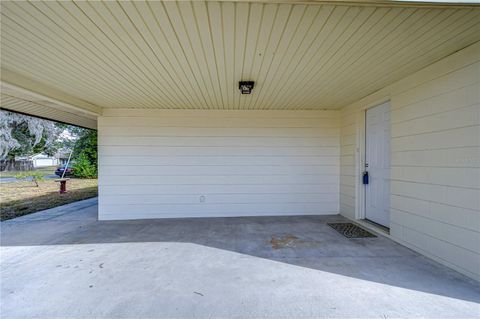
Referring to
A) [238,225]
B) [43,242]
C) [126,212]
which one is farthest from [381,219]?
[43,242]

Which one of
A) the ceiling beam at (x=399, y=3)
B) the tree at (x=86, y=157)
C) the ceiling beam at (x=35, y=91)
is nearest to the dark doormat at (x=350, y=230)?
the ceiling beam at (x=399, y=3)

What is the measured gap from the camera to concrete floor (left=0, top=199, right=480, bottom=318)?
1985 mm

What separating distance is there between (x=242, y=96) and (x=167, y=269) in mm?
3015

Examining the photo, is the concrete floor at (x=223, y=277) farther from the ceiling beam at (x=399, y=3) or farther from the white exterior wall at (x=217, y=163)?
the ceiling beam at (x=399, y=3)

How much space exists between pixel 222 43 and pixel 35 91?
3073mm

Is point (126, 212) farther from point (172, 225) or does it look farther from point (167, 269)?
point (167, 269)

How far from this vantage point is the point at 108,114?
16.7 ft

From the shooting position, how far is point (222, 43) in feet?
7.78

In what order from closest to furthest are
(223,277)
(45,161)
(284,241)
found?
(223,277)
(284,241)
(45,161)

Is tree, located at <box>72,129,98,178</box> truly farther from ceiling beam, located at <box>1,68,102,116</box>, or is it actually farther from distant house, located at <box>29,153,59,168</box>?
distant house, located at <box>29,153,59,168</box>

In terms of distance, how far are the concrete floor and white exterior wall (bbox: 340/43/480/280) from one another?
0.32 metres

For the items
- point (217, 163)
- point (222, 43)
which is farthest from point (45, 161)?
point (222, 43)

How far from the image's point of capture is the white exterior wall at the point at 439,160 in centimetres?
243

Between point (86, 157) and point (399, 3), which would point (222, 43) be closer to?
point (399, 3)
